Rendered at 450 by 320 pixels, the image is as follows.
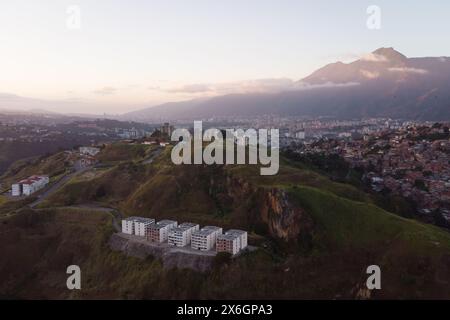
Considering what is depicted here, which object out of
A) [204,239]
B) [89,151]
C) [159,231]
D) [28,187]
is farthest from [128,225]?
[89,151]

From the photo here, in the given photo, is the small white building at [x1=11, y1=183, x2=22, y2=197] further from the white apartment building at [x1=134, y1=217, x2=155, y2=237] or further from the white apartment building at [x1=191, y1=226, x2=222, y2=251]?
the white apartment building at [x1=191, y1=226, x2=222, y2=251]

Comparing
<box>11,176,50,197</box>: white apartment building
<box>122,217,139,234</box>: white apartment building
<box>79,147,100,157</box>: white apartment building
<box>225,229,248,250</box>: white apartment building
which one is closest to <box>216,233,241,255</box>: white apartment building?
<box>225,229,248,250</box>: white apartment building

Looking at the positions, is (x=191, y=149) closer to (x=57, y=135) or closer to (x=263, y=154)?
(x=263, y=154)

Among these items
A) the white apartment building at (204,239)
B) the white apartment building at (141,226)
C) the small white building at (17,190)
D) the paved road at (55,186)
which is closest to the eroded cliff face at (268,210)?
the white apartment building at (204,239)

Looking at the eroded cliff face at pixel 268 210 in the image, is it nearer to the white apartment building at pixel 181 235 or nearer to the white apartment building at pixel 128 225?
the white apartment building at pixel 181 235

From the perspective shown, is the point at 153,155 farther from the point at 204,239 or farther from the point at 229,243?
the point at 229,243
